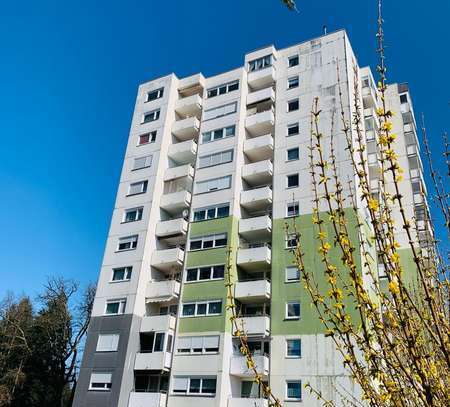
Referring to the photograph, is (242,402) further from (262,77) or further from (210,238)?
(262,77)

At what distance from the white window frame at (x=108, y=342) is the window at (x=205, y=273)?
595cm

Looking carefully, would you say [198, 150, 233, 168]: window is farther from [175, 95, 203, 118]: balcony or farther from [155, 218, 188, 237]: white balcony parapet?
[175, 95, 203, 118]: balcony

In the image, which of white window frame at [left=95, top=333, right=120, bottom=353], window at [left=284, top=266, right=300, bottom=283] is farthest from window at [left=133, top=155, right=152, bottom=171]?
window at [left=284, top=266, right=300, bottom=283]

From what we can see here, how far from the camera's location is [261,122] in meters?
34.7

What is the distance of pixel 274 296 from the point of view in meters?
27.5

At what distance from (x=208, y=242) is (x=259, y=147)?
330 inches

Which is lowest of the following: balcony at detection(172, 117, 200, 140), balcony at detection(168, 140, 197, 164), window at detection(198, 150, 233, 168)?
window at detection(198, 150, 233, 168)

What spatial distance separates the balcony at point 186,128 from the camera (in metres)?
36.8

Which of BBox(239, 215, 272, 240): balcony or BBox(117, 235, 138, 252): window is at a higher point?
BBox(239, 215, 272, 240): balcony

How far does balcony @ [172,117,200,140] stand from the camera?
3684cm

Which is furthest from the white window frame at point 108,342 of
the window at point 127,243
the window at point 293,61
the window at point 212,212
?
the window at point 293,61

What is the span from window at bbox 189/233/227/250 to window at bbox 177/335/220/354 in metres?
6.16

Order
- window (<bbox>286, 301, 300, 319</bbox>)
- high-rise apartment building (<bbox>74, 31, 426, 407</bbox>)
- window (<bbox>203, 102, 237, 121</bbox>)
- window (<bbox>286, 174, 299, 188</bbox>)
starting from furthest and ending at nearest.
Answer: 1. window (<bbox>203, 102, 237, 121</bbox>)
2. window (<bbox>286, 174, 299, 188</bbox>)
3. window (<bbox>286, 301, 300, 319</bbox>)
4. high-rise apartment building (<bbox>74, 31, 426, 407</bbox>)

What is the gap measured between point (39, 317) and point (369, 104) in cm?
3668
